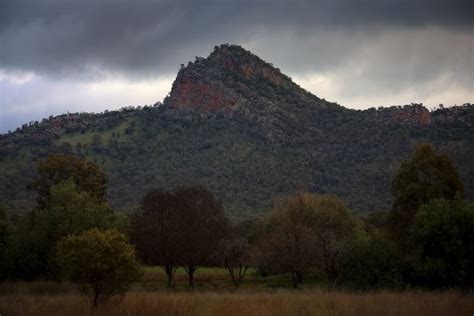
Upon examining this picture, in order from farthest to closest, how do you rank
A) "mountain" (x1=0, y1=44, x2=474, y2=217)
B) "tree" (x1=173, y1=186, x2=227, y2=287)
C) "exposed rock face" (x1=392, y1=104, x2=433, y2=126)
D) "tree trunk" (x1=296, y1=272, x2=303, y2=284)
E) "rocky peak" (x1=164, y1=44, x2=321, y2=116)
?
"rocky peak" (x1=164, y1=44, x2=321, y2=116) < "exposed rock face" (x1=392, y1=104, x2=433, y2=126) < "mountain" (x1=0, y1=44, x2=474, y2=217) < "tree" (x1=173, y1=186, x2=227, y2=287) < "tree trunk" (x1=296, y1=272, x2=303, y2=284)

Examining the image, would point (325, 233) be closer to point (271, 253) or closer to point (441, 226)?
point (271, 253)

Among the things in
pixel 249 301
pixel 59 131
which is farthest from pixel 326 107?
pixel 249 301

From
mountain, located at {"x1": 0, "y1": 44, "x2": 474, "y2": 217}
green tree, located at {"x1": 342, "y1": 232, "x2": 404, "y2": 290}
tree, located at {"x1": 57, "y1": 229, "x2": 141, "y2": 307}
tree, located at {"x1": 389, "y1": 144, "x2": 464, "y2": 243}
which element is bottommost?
green tree, located at {"x1": 342, "y1": 232, "x2": 404, "y2": 290}

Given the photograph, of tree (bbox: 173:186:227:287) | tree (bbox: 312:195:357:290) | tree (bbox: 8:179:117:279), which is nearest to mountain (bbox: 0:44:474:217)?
tree (bbox: 312:195:357:290)

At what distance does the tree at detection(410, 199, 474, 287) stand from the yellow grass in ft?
21.8

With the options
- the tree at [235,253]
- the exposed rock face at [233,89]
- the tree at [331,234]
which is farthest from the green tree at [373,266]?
the exposed rock face at [233,89]

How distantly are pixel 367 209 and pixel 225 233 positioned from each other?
38.7 meters

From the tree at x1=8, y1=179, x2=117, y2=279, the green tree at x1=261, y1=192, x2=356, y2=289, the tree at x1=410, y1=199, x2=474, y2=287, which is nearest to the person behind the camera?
the tree at x1=410, y1=199, x2=474, y2=287

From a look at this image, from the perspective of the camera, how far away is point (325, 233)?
38.6 metres

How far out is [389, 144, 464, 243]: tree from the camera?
128 feet

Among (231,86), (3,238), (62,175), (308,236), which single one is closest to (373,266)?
(308,236)

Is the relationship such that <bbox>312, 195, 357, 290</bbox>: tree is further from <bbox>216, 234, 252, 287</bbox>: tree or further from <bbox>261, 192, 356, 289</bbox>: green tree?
<bbox>216, 234, 252, 287</bbox>: tree

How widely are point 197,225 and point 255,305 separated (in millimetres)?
26814

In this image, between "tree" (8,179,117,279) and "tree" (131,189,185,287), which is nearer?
"tree" (8,179,117,279)
